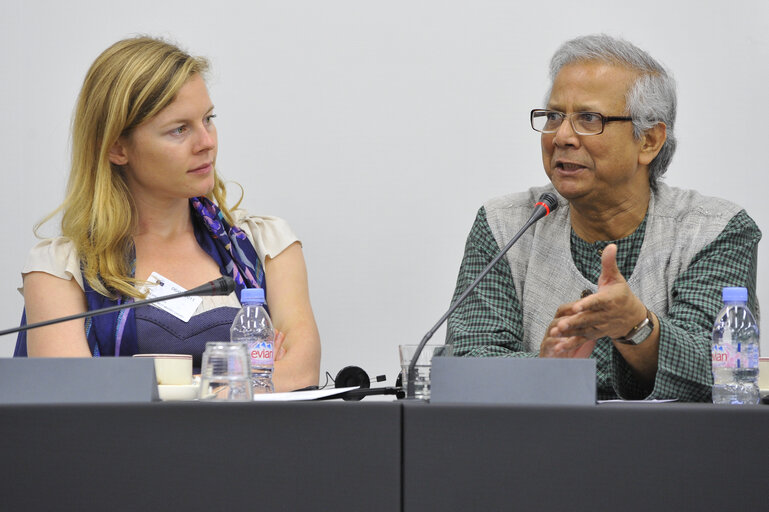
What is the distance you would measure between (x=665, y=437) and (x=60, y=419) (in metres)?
0.68

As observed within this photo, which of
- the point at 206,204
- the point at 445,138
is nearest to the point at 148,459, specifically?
the point at 206,204

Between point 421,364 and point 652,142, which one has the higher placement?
point 652,142

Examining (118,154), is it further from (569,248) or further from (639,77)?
(639,77)

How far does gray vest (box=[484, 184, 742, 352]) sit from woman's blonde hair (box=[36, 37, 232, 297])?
80 cm

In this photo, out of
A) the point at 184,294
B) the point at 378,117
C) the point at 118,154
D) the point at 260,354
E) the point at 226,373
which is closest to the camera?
the point at 226,373

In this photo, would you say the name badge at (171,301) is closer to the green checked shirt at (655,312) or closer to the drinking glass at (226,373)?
the green checked shirt at (655,312)

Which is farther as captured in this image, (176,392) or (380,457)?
(176,392)

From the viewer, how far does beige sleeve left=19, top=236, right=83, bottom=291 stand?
1.89m

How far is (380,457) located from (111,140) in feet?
4.07

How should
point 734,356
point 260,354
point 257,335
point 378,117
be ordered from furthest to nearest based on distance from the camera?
point 378,117 → point 257,335 → point 260,354 → point 734,356

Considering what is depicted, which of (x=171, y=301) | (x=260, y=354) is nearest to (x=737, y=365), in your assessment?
(x=260, y=354)

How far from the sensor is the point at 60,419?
3.29 ft

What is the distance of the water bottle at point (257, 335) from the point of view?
1.48 metres

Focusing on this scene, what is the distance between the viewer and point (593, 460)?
980 millimetres
